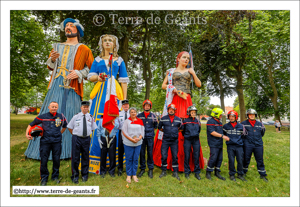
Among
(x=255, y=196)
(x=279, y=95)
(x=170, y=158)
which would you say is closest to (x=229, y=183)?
(x=255, y=196)

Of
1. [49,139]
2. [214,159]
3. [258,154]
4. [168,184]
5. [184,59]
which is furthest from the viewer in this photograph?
[184,59]

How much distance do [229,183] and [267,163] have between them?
2.33 m

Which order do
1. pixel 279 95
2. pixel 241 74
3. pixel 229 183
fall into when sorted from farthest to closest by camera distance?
pixel 279 95
pixel 241 74
pixel 229 183

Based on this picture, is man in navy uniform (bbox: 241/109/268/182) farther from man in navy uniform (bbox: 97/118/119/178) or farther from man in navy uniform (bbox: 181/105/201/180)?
man in navy uniform (bbox: 97/118/119/178)

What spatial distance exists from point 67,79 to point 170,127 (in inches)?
115

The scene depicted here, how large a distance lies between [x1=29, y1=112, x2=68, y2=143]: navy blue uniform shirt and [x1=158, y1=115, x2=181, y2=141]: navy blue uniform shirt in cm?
223

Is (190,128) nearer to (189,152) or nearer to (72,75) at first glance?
(189,152)

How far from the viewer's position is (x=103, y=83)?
15.2 ft

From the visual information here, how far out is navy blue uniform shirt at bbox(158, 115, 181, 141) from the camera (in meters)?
4.29

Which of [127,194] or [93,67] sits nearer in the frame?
[127,194]

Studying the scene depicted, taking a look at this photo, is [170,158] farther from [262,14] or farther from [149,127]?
[262,14]

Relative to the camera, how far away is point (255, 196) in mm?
3541

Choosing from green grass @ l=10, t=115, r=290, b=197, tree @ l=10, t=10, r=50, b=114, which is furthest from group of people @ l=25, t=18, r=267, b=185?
tree @ l=10, t=10, r=50, b=114

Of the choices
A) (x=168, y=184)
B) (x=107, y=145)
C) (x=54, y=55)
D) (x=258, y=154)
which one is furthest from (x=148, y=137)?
(x=54, y=55)
